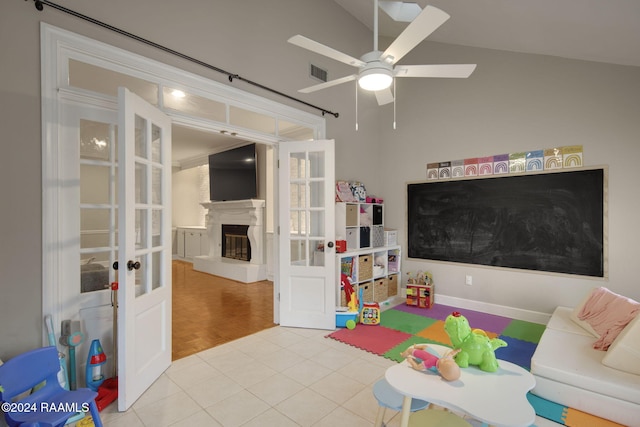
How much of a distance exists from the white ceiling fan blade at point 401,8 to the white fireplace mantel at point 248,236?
172 inches

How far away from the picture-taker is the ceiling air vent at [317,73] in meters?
3.93

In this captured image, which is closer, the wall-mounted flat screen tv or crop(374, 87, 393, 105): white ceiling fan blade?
crop(374, 87, 393, 105): white ceiling fan blade

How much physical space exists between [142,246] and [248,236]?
385 cm

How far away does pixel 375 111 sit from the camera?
4.98 m

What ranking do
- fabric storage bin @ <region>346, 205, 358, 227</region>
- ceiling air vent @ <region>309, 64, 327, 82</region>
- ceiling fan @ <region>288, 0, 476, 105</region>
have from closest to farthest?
ceiling fan @ <region>288, 0, 476, 105</region> → ceiling air vent @ <region>309, 64, 327, 82</region> → fabric storage bin @ <region>346, 205, 358, 227</region>

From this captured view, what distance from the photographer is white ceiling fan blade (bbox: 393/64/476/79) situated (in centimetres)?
207

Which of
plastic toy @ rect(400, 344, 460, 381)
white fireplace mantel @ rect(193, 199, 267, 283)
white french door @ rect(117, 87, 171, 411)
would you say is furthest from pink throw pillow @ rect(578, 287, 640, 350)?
white fireplace mantel @ rect(193, 199, 267, 283)

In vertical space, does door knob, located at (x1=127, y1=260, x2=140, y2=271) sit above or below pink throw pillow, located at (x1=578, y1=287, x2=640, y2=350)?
above

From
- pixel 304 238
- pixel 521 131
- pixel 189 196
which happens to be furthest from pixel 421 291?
pixel 189 196

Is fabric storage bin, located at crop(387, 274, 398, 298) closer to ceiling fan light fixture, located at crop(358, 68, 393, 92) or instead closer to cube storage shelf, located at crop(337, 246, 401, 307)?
cube storage shelf, located at crop(337, 246, 401, 307)

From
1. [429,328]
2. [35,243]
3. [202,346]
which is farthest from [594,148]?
[35,243]

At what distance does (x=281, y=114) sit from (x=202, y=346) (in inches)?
103

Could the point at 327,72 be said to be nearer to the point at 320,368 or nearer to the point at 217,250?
the point at 320,368

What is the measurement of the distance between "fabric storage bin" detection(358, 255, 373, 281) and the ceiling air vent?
7.74 ft
